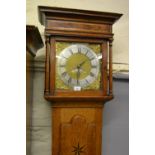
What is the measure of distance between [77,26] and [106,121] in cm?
73

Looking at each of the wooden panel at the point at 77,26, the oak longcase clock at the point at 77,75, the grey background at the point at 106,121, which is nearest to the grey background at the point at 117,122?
the grey background at the point at 106,121

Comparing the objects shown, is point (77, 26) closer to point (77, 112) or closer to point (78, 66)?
point (78, 66)

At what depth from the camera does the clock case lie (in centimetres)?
107

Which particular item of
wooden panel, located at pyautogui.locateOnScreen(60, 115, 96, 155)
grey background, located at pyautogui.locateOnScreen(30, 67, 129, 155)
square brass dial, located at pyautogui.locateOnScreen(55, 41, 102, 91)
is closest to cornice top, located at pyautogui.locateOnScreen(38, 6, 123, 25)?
square brass dial, located at pyautogui.locateOnScreen(55, 41, 102, 91)

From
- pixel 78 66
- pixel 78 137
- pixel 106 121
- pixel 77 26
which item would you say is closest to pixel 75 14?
pixel 77 26

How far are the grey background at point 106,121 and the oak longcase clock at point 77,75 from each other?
301 mm

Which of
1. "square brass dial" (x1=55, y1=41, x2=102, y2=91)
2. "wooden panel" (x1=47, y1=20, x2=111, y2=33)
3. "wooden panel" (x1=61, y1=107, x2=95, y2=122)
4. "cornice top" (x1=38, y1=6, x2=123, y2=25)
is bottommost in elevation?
"wooden panel" (x1=61, y1=107, x2=95, y2=122)

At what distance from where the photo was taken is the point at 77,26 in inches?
43.2

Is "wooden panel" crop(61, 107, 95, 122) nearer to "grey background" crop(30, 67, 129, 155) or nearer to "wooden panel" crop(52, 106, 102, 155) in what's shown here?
"wooden panel" crop(52, 106, 102, 155)

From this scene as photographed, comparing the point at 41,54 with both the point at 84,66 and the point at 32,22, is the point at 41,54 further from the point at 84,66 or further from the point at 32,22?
the point at 84,66

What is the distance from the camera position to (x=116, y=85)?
1486 mm
